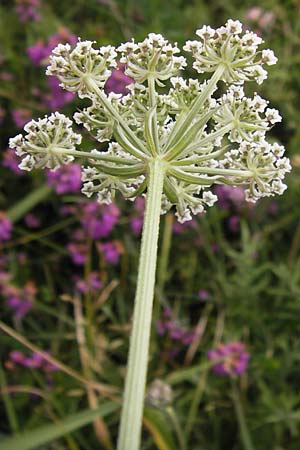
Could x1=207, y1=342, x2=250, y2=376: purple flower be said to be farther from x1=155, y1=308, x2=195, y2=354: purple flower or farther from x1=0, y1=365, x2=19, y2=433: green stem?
x1=0, y1=365, x2=19, y2=433: green stem

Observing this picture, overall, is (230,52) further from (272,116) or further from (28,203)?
(28,203)

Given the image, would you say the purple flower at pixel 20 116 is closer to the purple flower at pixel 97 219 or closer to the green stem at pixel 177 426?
the purple flower at pixel 97 219

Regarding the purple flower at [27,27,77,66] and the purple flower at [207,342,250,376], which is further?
the purple flower at [27,27,77,66]

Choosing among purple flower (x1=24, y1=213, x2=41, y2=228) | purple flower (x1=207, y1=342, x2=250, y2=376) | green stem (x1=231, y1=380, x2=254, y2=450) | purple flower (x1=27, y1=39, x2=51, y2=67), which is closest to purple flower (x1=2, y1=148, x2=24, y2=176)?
purple flower (x1=24, y1=213, x2=41, y2=228)

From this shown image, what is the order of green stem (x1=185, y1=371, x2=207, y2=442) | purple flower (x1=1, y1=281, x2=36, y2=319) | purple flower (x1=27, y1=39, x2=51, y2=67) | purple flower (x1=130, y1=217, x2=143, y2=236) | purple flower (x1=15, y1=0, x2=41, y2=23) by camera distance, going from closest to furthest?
green stem (x1=185, y1=371, x2=207, y2=442) → purple flower (x1=1, y1=281, x2=36, y2=319) → purple flower (x1=130, y1=217, x2=143, y2=236) → purple flower (x1=27, y1=39, x2=51, y2=67) → purple flower (x1=15, y1=0, x2=41, y2=23)

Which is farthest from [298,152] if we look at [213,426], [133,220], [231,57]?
[231,57]

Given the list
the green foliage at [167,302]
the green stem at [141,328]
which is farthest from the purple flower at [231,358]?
the green stem at [141,328]

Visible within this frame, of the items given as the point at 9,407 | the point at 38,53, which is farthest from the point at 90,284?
the point at 38,53
